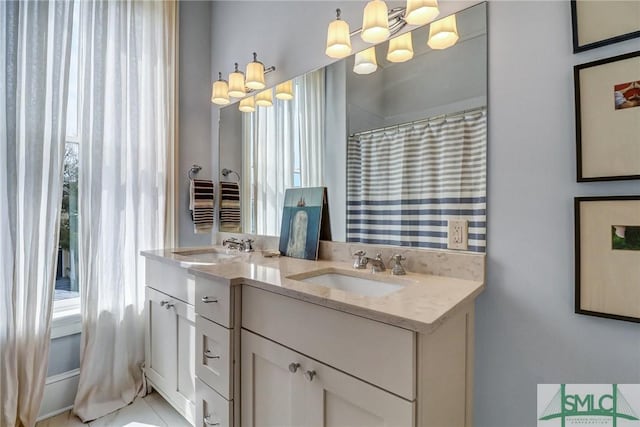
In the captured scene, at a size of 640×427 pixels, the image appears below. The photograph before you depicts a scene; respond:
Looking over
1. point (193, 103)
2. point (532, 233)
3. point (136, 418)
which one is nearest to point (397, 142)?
point (532, 233)

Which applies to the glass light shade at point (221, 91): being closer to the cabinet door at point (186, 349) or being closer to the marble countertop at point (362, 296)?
the marble countertop at point (362, 296)

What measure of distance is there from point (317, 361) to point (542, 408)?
75 centimetres

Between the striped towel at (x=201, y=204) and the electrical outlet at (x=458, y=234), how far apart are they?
5.30 feet

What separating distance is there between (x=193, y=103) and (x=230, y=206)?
2.64 ft

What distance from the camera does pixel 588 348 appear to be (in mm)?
938

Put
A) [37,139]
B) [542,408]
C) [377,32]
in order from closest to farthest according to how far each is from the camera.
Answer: [542,408]
[377,32]
[37,139]

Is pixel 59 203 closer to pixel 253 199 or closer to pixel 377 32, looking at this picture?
pixel 253 199

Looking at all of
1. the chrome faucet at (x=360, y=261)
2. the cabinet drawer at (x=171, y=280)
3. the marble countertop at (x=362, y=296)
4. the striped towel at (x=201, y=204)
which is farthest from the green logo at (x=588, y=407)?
the striped towel at (x=201, y=204)

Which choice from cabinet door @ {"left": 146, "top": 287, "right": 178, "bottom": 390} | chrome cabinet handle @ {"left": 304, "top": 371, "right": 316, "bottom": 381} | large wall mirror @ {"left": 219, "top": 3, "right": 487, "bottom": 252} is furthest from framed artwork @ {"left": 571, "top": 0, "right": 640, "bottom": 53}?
cabinet door @ {"left": 146, "top": 287, "right": 178, "bottom": 390}

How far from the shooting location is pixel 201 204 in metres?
2.18

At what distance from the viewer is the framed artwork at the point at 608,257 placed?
0.86 m

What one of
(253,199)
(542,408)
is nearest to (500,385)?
(542,408)

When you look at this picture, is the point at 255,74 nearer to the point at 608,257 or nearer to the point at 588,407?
the point at 608,257

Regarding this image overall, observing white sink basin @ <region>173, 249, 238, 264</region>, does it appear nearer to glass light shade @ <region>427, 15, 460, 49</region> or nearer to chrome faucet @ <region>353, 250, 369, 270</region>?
chrome faucet @ <region>353, 250, 369, 270</region>
